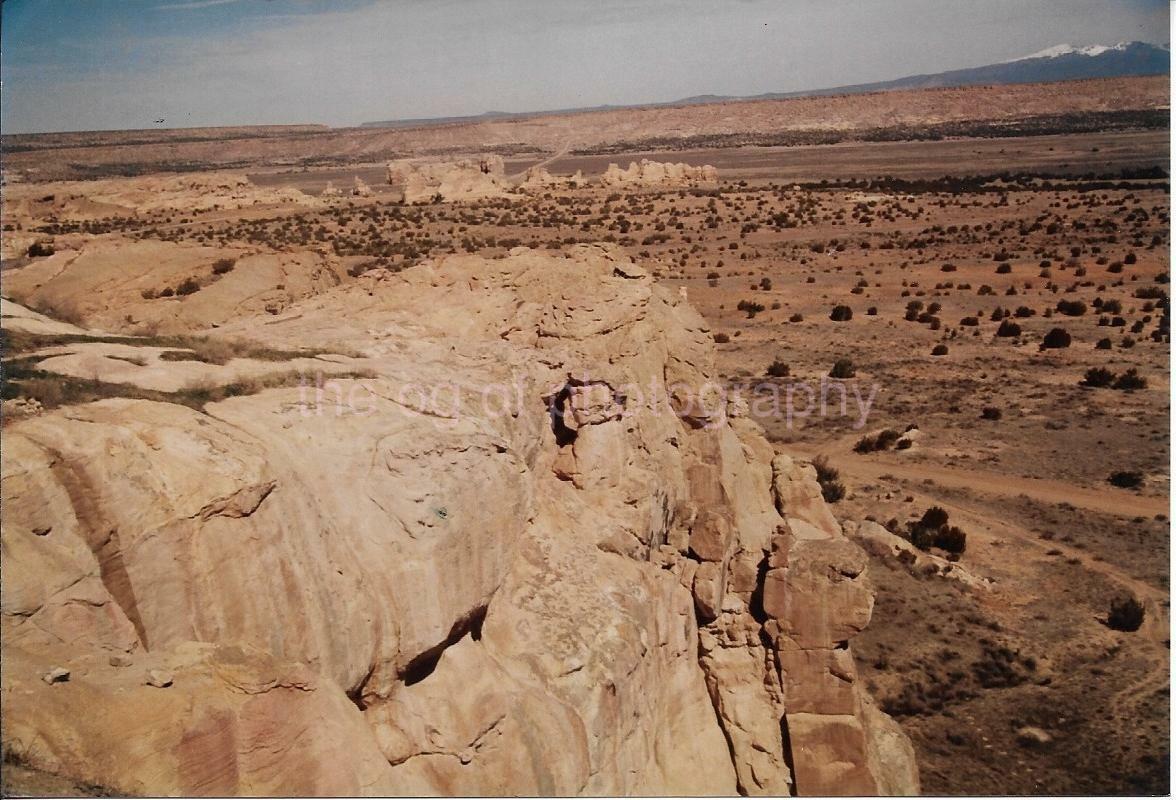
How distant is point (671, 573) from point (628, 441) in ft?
6.23

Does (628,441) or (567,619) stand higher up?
(628,441)

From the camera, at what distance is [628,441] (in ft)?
37.1

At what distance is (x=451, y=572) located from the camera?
294 inches

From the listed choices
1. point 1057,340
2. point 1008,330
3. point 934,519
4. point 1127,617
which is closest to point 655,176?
point 1008,330

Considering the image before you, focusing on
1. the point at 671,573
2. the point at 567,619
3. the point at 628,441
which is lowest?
the point at 671,573

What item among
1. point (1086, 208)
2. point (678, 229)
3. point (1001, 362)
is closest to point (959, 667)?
point (1001, 362)

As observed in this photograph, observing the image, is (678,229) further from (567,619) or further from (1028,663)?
(567,619)

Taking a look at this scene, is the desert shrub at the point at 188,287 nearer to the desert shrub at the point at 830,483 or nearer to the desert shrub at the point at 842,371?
the desert shrub at the point at 830,483

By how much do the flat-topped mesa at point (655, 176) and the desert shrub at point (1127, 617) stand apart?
8256 cm

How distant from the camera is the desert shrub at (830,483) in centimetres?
2305

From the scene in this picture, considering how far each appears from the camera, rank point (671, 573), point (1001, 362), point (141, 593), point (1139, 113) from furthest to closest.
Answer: point (1139, 113) < point (1001, 362) < point (671, 573) < point (141, 593)

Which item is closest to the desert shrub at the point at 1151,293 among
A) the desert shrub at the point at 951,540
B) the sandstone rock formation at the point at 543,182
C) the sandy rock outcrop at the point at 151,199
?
the desert shrub at the point at 951,540

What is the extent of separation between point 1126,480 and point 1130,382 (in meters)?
10.0

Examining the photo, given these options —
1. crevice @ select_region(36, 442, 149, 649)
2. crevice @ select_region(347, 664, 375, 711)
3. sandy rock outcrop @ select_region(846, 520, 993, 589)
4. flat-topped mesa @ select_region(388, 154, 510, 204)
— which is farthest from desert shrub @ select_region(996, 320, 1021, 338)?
flat-topped mesa @ select_region(388, 154, 510, 204)
